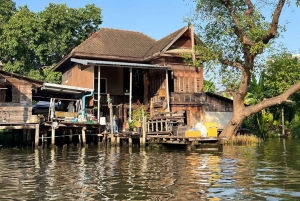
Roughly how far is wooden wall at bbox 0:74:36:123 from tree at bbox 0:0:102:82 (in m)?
11.8

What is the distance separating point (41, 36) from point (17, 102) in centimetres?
1308

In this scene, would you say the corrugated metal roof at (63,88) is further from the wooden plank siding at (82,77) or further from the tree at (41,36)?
the tree at (41,36)

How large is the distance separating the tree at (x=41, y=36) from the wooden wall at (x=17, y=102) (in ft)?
38.6

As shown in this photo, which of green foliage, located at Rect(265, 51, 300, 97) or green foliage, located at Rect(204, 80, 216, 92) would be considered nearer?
green foliage, located at Rect(265, 51, 300, 97)

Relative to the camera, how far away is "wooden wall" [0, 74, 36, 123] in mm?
20812

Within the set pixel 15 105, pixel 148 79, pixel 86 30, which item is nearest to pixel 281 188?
pixel 15 105

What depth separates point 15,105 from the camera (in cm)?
2105

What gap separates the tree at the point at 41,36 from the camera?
3203cm

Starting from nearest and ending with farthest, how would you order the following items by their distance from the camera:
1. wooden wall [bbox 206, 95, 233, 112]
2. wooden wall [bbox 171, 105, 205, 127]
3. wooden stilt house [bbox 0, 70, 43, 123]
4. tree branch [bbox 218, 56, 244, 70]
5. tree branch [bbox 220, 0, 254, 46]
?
tree branch [bbox 220, 0, 254, 46]
wooden stilt house [bbox 0, 70, 43, 123]
tree branch [bbox 218, 56, 244, 70]
wooden wall [bbox 171, 105, 205, 127]
wooden wall [bbox 206, 95, 233, 112]

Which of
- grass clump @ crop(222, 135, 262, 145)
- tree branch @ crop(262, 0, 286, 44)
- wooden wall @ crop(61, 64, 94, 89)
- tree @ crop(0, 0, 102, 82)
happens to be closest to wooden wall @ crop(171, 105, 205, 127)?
grass clump @ crop(222, 135, 262, 145)

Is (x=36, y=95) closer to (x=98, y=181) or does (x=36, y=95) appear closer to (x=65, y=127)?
(x=65, y=127)

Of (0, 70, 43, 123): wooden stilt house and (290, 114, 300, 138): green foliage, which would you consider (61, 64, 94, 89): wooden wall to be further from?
(290, 114, 300, 138): green foliage

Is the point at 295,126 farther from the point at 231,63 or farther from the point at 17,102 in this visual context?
the point at 17,102

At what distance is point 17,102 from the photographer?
21.2m
